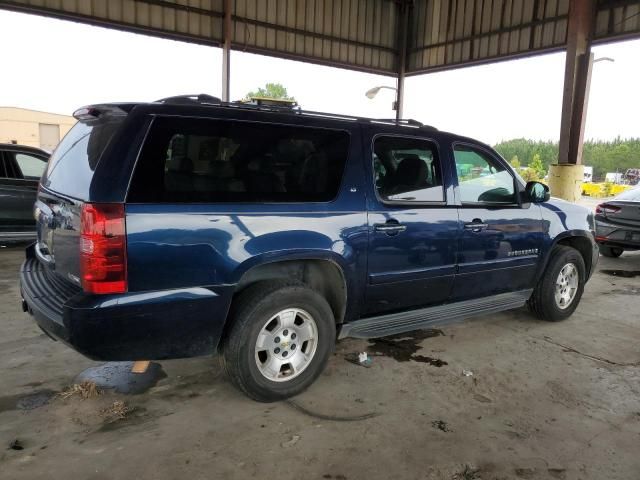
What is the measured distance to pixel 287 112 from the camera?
3264 mm

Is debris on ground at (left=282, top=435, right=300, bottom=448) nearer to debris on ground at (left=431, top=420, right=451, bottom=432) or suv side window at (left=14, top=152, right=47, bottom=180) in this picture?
debris on ground at (left=431, top=420, right=451, bottom=432)

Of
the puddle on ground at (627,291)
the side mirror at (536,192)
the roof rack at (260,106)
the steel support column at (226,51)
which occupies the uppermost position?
the steel support column at (226,51)

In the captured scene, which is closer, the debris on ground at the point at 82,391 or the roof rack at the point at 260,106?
the roof rack at the point at 260,106

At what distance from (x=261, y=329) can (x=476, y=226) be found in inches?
80.5

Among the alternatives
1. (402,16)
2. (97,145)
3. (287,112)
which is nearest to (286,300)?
(287,112)

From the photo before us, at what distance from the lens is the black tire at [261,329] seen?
3010 mm

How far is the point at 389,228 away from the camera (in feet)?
11.5

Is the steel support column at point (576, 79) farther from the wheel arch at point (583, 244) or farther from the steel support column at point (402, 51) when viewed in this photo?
the wheel arch at point (583, 244)

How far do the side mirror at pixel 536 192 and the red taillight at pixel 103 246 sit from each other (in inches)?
138

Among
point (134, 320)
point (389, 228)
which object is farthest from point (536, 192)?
point (134, 320)

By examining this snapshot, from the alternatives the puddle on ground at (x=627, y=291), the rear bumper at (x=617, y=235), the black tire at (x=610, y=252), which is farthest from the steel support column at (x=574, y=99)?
the puddle on ground at (x=627, y=291)

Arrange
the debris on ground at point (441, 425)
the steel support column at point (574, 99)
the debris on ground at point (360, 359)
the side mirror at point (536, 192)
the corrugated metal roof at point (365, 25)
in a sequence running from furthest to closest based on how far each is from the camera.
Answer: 1. the steel support column at point (574, 99)
2. the corrugated metal roof at point (365, 25)
3. the side mirror at point (536, 192)
4. the debris on ground at point (360, 359)
5. the debris on ground at point (441, 425)

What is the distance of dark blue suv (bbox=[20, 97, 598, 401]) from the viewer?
261 centimetres

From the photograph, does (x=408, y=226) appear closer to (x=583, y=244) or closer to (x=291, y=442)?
(x=291, y=442)
